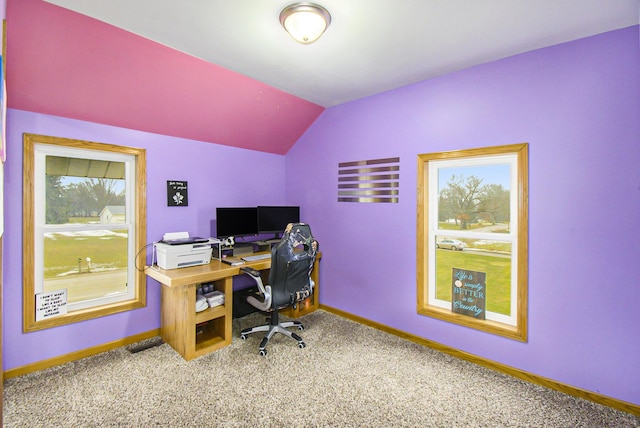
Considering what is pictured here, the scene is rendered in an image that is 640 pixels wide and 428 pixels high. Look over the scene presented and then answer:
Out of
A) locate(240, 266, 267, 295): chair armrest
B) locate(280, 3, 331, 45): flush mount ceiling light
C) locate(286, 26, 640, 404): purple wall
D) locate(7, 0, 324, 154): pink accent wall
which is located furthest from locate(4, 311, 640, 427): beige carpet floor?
locate(280, 3, 331, 45): flush mount ceiling light

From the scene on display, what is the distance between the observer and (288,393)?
92.0 inches

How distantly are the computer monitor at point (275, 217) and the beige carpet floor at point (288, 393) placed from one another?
1478 millimetres

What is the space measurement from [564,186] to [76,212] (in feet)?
14.1

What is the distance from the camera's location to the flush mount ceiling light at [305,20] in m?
1.92

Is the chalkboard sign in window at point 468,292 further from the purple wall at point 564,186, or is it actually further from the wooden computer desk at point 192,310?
Result: the wooden computer desk at point 192,310

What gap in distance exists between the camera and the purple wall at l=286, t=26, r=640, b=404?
7.07 feet

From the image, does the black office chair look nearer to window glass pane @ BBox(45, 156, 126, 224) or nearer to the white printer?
the white printer

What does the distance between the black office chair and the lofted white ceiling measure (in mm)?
1540

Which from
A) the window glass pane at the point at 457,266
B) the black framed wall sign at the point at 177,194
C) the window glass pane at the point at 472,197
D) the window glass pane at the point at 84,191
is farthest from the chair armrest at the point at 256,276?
the window glass pane at the point at 472,197

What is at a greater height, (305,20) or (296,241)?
(305,20)

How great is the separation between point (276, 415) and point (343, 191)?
2447mm

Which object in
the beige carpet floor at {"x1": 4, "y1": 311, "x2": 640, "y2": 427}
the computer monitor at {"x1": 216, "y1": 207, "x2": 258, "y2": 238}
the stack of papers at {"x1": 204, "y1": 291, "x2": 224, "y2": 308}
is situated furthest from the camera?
the computer monitor at {"x1": 216, "y1": 207, "x2": 258, "y2": 238}

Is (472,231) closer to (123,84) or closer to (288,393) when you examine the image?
(288,393)

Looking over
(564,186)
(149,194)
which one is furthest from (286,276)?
(564,186)
